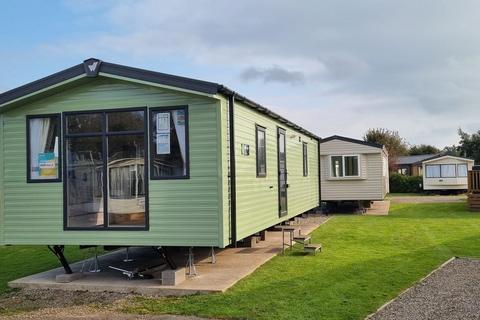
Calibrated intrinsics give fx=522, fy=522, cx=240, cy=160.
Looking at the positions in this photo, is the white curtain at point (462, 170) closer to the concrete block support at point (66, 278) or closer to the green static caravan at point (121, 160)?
the green static caravan at point (121, 160)

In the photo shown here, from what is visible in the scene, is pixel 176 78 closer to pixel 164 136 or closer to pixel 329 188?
pixel 164 136

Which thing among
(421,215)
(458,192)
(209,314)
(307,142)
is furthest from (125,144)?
(458,192)

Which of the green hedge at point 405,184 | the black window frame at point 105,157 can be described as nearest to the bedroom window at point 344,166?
the black window frame at point 105,157

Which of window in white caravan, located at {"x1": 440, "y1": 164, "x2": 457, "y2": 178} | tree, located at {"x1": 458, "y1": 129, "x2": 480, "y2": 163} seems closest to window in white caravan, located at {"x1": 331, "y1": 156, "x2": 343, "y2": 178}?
window in white caravan, located at {"x1": 440, "y1": 164, "x2": 457, "y2": 178}

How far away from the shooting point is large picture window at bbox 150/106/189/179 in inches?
324

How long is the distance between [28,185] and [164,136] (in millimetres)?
2573

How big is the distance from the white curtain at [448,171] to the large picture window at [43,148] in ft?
108

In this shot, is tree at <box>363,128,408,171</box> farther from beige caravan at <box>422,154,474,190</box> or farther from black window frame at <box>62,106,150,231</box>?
black window frame at <box>62,106,150,231</box>

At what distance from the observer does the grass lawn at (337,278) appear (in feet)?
21.3

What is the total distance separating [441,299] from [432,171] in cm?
3233

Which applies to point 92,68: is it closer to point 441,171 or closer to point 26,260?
point 26,260

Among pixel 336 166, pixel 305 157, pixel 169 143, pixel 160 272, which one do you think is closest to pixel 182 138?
pixel 169 143

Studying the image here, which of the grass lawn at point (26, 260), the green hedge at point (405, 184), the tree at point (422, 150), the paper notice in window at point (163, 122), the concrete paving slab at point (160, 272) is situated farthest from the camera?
the tree at point (422, 150)

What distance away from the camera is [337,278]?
8172mm
